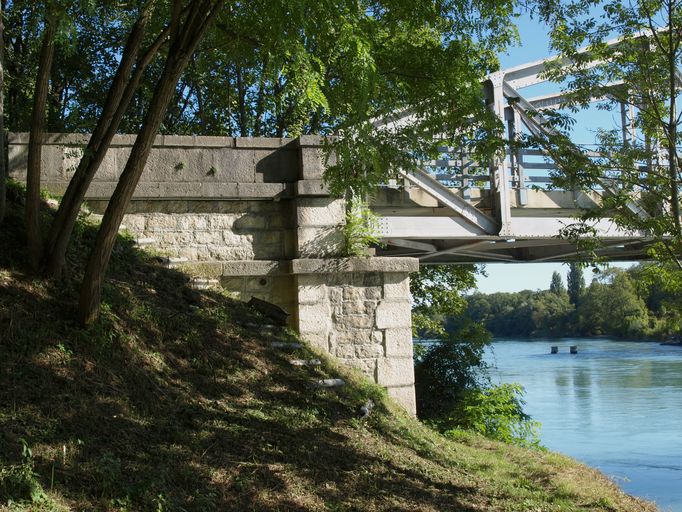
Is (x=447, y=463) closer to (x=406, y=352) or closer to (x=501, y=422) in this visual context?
(x=406, y=352)

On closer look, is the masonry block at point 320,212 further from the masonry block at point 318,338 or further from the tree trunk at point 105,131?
the tree trunk at point 105,131

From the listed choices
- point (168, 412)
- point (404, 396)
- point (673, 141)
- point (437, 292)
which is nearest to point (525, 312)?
point (437, 292)

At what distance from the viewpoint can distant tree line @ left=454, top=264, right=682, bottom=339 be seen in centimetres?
5053

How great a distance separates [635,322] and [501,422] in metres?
45.2

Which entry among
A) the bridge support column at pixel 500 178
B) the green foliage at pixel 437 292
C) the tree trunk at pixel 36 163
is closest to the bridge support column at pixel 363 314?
the tree trunk at pixel 36 163

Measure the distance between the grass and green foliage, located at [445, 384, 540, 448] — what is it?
1.52 meters

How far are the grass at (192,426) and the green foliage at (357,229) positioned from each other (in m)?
1.34

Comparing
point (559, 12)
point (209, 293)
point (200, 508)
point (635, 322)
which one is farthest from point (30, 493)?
point (635, 322)

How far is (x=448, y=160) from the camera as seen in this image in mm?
12797

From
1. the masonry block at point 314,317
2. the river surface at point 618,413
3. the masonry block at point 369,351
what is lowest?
the river surface at point 618,413

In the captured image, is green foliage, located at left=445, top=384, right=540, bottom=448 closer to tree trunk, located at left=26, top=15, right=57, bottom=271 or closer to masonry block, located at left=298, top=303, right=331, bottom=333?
masonry block, located at left=298, top=303, right=331, bottom=333

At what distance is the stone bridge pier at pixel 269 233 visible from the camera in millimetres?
8539

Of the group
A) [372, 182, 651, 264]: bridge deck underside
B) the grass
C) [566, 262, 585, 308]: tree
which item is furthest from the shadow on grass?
[566, 262, 585, 308]: tree

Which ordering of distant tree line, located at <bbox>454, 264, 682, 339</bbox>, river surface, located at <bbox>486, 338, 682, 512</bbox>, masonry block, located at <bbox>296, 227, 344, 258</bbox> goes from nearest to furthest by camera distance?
masonry block, located at <bbox>296, 227, 344, 258</bbox> < river surface, located at <bbox>486, 338, 682, 512</bbox> < distant tree line, located at <bbox>454, 264, 682, 339</bbox>
